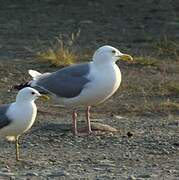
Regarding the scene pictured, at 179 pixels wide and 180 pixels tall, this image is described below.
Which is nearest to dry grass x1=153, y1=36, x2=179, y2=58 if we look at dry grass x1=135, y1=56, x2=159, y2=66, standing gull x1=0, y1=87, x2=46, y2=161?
dry grass x1=135, y1=56, x2=159, y2=66

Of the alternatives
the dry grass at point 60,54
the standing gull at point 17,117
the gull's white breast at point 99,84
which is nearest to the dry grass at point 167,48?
the dry grass at point 60,54

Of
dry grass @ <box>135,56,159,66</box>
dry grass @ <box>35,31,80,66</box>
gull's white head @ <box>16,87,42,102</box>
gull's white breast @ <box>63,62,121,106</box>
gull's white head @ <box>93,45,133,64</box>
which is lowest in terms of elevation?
dry grass @ <box>135,56,159,66</box>

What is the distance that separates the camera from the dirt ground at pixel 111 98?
929 centimetres

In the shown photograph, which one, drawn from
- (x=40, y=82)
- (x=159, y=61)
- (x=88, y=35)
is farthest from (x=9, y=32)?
(x=40, y=82)

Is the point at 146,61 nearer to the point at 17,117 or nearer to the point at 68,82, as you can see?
the point at 68,82

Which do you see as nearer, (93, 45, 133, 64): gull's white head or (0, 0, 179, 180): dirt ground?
(0, 0, 179, 180): dirt ground

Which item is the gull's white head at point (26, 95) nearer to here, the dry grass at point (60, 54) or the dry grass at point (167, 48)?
the dry grass at point (60, 54)

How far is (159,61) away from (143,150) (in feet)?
24.2

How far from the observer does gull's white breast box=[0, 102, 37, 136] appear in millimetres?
9430

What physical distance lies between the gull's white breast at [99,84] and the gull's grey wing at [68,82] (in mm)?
71

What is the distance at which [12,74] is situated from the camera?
51.9 ft

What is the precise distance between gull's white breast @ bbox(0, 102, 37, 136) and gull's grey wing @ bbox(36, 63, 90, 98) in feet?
5.94

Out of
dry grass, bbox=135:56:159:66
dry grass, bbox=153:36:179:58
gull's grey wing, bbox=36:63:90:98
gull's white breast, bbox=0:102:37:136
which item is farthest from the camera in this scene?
dry grass, bbox=153:36:179:58

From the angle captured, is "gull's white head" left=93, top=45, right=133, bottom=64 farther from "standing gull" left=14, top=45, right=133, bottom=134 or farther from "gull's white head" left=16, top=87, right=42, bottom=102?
"gull's white head" left=16, top=87, right=42, bottom=102
